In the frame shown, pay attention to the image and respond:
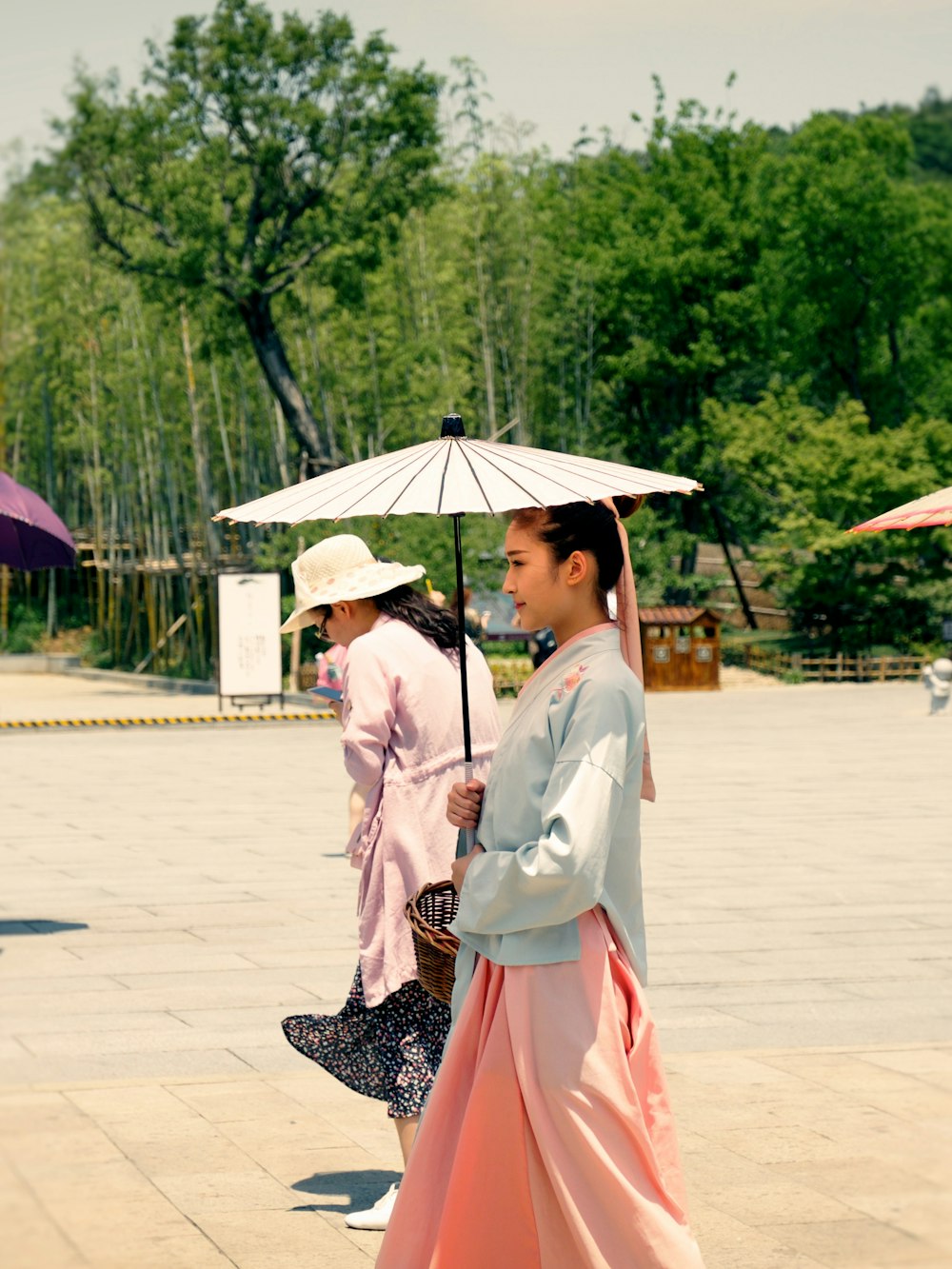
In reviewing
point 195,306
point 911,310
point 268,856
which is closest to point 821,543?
point 911,310

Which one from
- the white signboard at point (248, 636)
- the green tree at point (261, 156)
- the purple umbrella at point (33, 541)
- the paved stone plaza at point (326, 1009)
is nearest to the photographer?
the paved stone plaza at point (326, 1009)

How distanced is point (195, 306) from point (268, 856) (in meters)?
25.0

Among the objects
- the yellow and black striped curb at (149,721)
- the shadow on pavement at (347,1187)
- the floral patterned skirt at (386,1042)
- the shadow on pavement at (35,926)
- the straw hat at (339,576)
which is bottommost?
the shadow on pavement at (347,1187)

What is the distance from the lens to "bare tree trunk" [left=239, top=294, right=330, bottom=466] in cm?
3459

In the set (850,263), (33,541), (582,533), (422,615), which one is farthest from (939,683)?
(582,533)

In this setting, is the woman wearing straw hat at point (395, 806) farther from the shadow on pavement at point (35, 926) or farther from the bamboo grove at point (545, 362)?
the bamboo grove at point (545, 362)

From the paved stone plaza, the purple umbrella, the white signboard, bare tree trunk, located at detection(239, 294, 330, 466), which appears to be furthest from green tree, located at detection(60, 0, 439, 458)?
the purple umbrella

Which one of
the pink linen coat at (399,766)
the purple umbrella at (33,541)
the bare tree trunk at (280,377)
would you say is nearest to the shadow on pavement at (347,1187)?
the pink linen coat at (399,766)

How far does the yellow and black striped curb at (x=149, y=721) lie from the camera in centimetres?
2291

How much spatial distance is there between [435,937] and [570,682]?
81 centimetres

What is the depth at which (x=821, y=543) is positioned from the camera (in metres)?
39.4

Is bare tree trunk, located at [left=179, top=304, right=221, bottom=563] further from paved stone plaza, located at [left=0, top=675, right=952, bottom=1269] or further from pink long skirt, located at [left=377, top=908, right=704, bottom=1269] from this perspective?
pink long skirt, located at [left=377, top=908, right=704, bottom=1269]

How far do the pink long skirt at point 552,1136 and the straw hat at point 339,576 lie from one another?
1.63 meters

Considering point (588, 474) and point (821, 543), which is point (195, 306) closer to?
point (821, 543)
